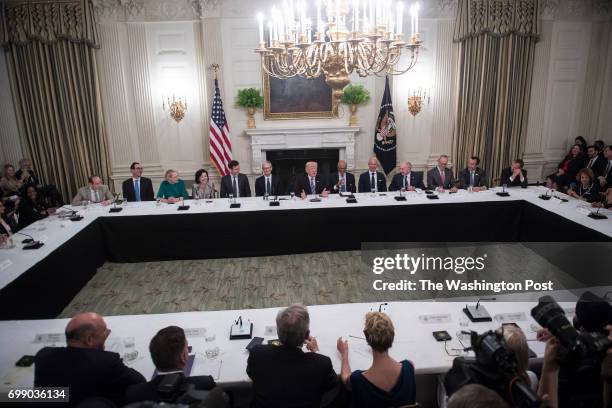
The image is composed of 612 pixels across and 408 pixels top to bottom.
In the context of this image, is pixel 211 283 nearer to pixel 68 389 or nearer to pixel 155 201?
pixel 155 201

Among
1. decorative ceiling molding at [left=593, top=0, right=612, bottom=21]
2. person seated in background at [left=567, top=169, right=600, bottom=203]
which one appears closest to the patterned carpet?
person seated in background at [left=567, top=169, right=600, bottom=203]

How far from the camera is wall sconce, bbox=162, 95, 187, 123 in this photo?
788 cm

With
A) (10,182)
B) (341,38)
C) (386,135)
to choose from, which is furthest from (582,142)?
(10,182)

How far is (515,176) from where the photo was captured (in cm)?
695

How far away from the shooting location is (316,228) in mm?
5906

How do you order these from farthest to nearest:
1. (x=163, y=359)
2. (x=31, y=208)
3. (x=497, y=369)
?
Result: (x=31, y=208)
(x=163, y=359)
(x=497, y=369)

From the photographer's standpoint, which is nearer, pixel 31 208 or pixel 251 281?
pixel 251 281

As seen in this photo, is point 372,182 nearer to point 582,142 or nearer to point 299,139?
point 299,139

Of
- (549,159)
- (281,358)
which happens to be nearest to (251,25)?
(549,159)

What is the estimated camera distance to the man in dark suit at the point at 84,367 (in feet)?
7.07

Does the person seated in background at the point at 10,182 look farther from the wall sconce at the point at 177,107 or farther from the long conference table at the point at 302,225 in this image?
the wall sconce at the point at 177,107

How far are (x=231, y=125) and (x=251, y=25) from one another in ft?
5.63

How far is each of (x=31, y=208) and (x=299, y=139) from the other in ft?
14.1

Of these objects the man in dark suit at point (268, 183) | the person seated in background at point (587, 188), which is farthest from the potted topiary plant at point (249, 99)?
the person seated in background at point (587, 188)
